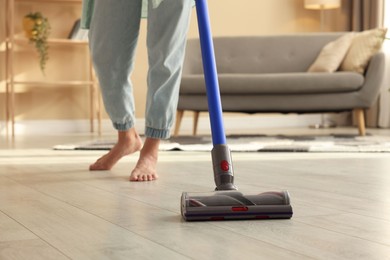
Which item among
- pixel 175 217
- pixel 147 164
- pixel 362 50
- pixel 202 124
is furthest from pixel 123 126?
pixel 202 124

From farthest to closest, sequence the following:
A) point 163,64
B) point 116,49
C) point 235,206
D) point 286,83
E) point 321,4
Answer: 1. point 321,4
2. point 286,83
3. point 116,49
4. point 163,64
5. point 235,206

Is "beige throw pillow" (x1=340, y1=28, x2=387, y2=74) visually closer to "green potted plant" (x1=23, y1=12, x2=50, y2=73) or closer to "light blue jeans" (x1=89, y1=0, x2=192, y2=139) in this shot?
"green potted plant" (x1=23, y1=12, x2=50, y2=73)

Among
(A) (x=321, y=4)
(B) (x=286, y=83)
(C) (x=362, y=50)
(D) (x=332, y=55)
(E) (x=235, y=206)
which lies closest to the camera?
(E) (x=235, y=206)

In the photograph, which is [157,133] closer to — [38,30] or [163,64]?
[163,64]

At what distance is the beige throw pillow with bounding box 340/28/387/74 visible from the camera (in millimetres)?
4852

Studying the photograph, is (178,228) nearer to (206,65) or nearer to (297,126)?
(206,65)

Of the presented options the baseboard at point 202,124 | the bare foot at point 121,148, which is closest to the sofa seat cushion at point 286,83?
the baseboard at point 202,124

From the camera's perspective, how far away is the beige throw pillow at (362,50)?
191 inches

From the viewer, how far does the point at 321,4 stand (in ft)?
20.7

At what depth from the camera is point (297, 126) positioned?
6723mm

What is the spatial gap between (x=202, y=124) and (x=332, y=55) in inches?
65.7

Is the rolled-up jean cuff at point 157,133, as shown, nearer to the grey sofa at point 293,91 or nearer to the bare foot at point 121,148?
the bare foot at point 121,148

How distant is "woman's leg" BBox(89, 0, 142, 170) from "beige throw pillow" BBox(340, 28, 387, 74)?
286 centimetres

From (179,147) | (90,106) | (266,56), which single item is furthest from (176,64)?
(90,106)
